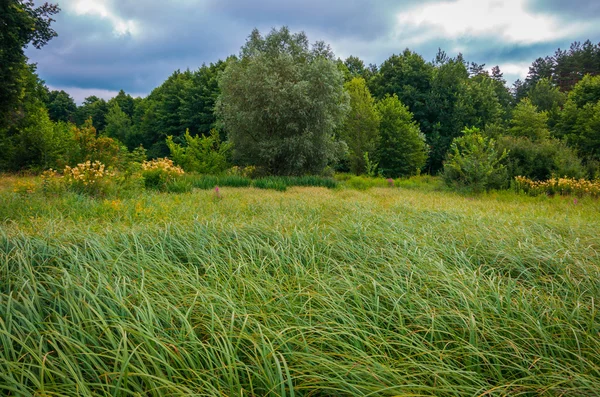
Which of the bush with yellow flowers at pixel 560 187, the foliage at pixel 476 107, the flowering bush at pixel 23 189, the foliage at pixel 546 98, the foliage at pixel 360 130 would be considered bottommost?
the bush with yellow flowers at pixel 560 187

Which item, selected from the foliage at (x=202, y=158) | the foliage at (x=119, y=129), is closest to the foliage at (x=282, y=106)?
the foliage at (x=202, y=158)

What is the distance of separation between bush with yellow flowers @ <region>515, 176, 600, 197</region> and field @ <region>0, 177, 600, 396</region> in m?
8.07

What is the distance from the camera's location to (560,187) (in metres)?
10.8

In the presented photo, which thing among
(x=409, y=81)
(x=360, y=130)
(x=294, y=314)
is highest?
(x=409, y=81)

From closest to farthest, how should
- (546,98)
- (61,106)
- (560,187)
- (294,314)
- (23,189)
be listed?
(294,314)
(23,189)
(560,187)
(546,98)
(61,106)

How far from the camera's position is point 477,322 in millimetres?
2059

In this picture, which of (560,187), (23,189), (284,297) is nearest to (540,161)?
(560,187)

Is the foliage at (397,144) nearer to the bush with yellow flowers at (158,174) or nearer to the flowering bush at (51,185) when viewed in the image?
the bush with yellow flowers at (158,174)

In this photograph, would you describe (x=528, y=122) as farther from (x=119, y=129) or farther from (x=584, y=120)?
(x=119, y=129)

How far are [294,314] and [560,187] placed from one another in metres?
11.9

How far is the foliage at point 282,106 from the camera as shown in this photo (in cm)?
1495

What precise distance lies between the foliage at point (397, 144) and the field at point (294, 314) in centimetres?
1722

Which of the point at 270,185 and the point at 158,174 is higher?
the point at 158,174

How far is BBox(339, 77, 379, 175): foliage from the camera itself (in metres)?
20.4
